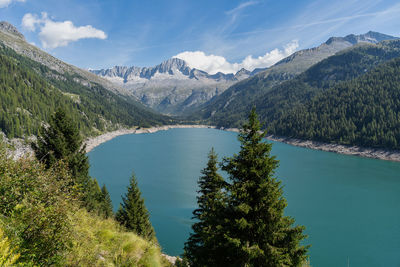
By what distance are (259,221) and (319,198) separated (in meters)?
50.4

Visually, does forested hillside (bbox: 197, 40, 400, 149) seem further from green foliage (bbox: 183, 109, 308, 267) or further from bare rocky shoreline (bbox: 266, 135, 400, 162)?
green foliage (bbox: 183, 109, 308, 267)

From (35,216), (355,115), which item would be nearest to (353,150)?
(355,115)

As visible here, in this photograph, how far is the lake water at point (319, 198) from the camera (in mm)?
31828

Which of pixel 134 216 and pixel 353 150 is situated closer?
pixel 134 216

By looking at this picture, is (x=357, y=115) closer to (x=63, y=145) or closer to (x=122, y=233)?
(x=63, y=145)

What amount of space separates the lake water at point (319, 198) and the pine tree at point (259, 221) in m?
11.2

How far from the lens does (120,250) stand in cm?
766

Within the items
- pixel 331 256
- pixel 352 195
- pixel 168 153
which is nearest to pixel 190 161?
pixel 168 153

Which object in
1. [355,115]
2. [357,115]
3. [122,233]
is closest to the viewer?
[122,233]

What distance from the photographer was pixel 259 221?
874 centimetres

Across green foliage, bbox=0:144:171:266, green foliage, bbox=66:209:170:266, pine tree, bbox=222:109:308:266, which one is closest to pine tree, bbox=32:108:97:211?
green foliage, bbox=66:209:170:266

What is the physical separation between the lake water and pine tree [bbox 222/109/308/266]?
1124 centimetres

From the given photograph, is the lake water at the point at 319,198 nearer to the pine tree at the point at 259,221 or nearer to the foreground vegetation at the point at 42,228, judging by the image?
the pine tree at the point at 259,221

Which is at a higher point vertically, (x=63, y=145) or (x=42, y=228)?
(x=63, y=145)
